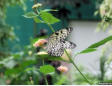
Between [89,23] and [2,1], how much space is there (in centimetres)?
420

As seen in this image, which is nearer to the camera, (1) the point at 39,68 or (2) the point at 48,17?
(2) the point at 48,17

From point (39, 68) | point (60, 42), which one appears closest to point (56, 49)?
point (60, 42)

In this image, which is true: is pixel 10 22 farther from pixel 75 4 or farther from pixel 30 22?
pixel 75 4

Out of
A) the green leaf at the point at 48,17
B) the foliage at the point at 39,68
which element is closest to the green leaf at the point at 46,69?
the foliage at the point at 39,68

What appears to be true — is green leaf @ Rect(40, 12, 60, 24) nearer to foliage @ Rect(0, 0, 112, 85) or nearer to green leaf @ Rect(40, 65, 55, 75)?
foliage @ Rect(0, 0, 112, 85)

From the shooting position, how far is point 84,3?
25.0 feet

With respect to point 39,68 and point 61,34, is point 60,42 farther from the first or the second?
point 39,68

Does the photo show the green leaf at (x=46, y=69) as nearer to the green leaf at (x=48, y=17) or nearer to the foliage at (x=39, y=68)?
the foliage at (x=39, y=68)

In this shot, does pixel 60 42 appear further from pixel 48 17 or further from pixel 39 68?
pixel 39 68

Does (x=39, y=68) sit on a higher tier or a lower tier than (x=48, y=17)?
lower

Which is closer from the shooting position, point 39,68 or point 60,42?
point 60,42

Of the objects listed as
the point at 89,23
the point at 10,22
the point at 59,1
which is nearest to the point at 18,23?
the point at 10,22

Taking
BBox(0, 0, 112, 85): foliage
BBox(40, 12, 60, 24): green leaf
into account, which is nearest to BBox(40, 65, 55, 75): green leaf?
BBox(0, 0, 112, 85): foliage

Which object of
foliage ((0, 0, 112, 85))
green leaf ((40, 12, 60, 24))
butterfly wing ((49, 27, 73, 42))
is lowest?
foliage ((0, 0, 112, 85))
